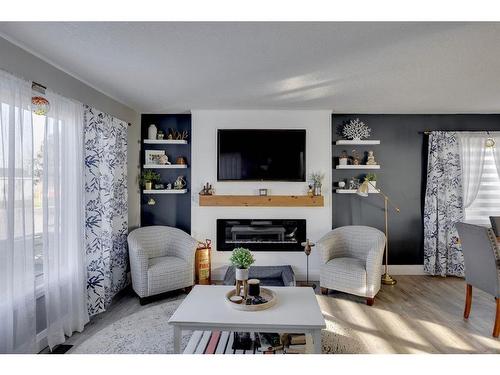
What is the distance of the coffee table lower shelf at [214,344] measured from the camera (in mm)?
1933

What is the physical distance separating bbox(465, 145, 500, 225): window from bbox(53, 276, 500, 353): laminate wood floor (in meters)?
1.08

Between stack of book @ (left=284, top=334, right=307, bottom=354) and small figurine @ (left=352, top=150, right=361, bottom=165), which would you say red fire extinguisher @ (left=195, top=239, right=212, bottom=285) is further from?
small figurine @ (left=352, top=150, right=361, bottom=165)

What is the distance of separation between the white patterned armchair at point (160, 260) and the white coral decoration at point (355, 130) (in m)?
2.68

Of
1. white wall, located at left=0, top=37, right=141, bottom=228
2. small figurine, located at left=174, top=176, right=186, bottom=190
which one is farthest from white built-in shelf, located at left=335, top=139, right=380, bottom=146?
white wall, located at left=0, top=37, right=141, bottom=228

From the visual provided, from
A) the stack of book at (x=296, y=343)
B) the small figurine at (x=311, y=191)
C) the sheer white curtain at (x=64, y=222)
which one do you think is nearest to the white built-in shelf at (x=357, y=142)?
the small figurine at (x=311, y=191)

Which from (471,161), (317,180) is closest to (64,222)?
(317,180)

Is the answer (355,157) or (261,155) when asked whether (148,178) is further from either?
(355,157)

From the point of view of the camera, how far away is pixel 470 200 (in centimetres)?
414

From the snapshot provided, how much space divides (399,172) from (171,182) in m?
3.43

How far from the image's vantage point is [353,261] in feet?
11.3

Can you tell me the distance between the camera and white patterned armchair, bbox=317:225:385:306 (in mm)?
3162
